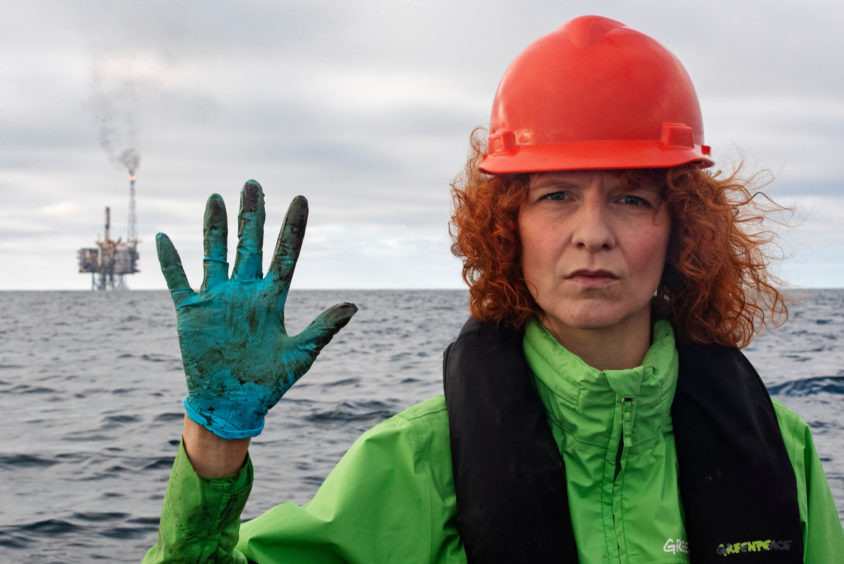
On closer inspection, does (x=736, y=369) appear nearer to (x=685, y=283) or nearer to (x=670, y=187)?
(x=685, y=283)

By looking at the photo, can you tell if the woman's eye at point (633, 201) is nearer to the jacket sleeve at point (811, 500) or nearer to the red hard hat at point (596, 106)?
the red hard hat at point (596, 106)

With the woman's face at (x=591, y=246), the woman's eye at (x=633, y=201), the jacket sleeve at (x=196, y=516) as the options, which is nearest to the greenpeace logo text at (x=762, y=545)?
the woman's face at (x=591, y=246)

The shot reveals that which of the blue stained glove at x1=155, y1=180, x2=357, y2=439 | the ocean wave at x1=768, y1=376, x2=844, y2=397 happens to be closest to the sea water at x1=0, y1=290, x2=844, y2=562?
the ocean wave at x1=768, y1=376, x2=844, y2=397

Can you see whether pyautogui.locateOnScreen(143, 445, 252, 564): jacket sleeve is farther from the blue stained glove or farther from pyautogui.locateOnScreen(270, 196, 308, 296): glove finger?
pyautogui.locateOnScreen(270, 196, 308, 296): glove finger

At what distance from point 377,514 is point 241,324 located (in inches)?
23.3

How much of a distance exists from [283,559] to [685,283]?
60.0 inches

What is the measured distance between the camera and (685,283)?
8.84ft

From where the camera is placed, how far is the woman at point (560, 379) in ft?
6.31

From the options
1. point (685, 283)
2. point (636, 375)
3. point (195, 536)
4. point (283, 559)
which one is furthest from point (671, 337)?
point (195, 536)

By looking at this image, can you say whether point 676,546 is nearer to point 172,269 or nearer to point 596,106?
point 596,106

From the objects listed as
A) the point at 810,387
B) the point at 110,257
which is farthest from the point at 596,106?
the point at 110,257

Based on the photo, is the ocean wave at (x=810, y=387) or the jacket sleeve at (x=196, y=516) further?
the ocean wave at (x=810, y=387)

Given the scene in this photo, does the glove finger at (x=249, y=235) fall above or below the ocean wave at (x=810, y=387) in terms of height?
above

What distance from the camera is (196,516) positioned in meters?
1.83
